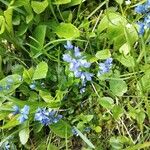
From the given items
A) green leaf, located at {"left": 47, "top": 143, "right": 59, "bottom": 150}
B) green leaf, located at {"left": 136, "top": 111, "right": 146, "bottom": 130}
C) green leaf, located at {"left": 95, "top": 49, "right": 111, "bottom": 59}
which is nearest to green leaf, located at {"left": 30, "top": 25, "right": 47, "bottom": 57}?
green leaf, located at {"left": 95, "top": 49, "right": 111, "bottom": 59}

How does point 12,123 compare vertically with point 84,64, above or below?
below

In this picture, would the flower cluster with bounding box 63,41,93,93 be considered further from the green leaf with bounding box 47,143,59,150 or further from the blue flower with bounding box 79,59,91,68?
the green leaf with bounding box 47,143,59,150

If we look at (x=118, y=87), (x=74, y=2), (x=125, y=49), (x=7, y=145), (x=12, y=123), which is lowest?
(x=7, y=145)

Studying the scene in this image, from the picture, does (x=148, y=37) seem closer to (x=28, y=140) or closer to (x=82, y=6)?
(x=82, y=6)

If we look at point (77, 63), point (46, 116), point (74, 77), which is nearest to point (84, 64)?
point (77, 63)

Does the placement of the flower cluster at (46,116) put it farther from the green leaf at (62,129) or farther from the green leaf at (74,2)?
the green leaf at (74,2)

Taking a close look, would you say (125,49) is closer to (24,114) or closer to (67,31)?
(67,31)
